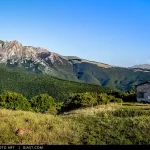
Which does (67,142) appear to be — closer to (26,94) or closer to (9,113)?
(9,113)

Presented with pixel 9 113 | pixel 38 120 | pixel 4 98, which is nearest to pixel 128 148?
pixel 38 120

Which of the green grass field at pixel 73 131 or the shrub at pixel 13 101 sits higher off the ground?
the green grass field at pixel 73 131

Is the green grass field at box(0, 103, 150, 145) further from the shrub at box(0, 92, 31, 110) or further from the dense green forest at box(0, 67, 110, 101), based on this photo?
the dense green forest at box(0, 67, 110, 101)

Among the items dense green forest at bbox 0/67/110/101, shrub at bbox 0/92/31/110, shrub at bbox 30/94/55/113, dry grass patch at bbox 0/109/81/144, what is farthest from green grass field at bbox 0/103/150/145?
dense green forest at bbox 0/67/110/101

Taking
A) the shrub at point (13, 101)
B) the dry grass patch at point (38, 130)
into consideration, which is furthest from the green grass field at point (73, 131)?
the shrub at point (13, 101)

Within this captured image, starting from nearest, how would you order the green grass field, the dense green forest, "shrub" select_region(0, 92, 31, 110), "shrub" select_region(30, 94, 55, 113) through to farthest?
the green grass field → "shrub" select_region(0, 92, 31, 110) → "shrub" select_region(30, 94, 55, 113) → the dense green forest

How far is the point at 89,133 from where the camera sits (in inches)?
613

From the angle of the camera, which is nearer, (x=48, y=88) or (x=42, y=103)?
(x=42, y=103)

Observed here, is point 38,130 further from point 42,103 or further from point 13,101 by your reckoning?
point 42,103

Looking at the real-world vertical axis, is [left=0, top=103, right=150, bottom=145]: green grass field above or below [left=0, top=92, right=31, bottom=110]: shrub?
above

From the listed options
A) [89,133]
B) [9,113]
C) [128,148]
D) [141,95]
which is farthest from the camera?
[141,95]

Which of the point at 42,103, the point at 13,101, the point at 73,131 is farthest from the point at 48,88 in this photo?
the point at 73,131

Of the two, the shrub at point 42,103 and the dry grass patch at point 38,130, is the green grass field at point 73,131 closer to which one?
the dry grass patch at point 38,130

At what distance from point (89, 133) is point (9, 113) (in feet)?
20.5
